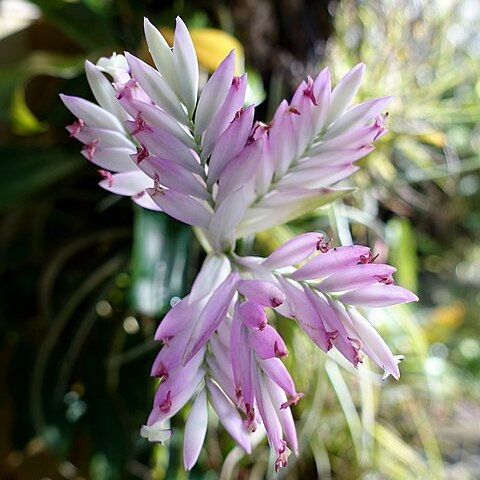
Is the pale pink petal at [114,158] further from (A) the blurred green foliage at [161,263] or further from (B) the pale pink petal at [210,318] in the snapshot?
(A) the blurred green foliage at [161,263]

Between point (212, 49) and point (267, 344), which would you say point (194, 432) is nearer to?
point (267, 344)

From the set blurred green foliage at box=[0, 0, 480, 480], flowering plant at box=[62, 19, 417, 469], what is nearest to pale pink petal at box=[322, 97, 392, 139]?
flowering plant at box=[62, 19, 417, 469]

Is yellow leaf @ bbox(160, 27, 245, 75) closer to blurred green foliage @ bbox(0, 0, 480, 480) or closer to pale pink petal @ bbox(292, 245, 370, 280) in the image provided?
blurred green foliage @ bbox(0, 0, 480, 480)

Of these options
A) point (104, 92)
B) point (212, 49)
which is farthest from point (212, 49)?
point (104, 92)

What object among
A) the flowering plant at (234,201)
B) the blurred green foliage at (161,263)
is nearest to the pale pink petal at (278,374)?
the flowering plant at (234,201)

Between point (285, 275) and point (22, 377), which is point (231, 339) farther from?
point (22, 377)
